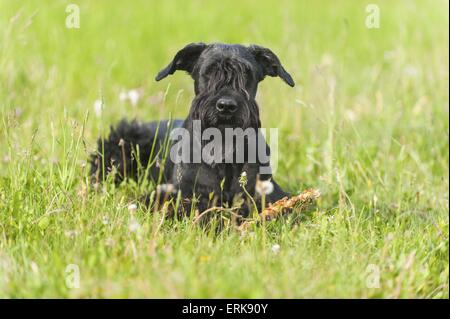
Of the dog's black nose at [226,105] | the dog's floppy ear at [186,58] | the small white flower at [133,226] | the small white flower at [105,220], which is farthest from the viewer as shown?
the dog's floppy ear at [186,58]

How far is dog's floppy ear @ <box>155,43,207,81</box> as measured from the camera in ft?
15.5

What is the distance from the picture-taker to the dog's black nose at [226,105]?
14.0 feet

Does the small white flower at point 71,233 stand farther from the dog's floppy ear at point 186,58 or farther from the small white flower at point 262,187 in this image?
the dog's floppy ear at point 186,58

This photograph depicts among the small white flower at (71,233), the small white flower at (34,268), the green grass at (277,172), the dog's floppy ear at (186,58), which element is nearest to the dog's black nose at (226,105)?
the green grass at (277,172)

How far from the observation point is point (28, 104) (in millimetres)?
6598

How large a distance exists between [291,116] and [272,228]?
2.95m

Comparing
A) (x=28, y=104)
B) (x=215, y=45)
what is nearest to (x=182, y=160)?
(x=215, y=45)

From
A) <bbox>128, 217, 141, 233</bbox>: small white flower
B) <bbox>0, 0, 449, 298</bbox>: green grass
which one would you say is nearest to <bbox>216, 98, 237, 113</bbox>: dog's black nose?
<bbox>0, 0, 449, 298</bbox>: green grass

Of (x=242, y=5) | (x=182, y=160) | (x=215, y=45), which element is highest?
(x=242, y=5)

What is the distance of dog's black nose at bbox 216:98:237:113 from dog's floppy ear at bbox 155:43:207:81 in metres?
0.56

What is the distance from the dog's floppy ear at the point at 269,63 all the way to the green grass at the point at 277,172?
0.80 ft

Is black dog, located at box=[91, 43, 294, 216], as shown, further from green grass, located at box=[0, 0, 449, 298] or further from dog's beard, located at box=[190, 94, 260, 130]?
green grass, located at box=[0, 0, 449, 298]

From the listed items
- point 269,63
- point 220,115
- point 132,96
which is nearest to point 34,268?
point 220,115

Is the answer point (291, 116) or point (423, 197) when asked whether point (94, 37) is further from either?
point (423, 197)
